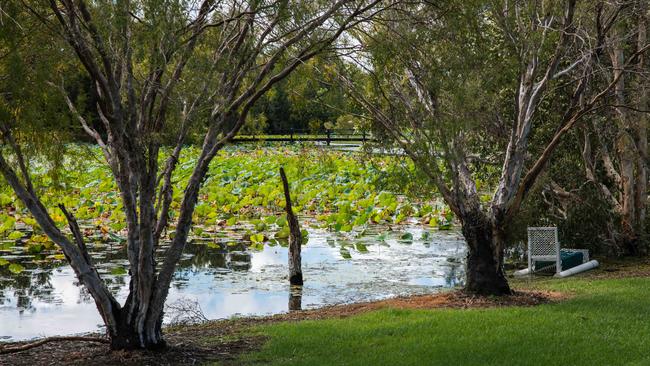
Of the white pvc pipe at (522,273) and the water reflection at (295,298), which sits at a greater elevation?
the white pvc pipe at (522,273)

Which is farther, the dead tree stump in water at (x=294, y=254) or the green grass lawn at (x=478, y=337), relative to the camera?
the dead tree stump in water at (x=294, y=254)

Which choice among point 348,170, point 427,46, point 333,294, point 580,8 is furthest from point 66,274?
point 348,170

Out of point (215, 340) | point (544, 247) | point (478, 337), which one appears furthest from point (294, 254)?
point (478, 337)

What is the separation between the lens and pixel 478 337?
1035 centimetres

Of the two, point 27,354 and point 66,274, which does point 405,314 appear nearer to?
point 27,354

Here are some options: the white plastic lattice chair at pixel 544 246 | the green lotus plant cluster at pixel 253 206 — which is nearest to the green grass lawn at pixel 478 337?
the white plastic lattice chair at pixel 544 246

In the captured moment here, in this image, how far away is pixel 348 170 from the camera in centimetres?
3422

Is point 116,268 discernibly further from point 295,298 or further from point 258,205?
point 258,205

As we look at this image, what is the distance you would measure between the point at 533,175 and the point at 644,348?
4543 mm

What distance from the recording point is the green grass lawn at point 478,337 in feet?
30.7

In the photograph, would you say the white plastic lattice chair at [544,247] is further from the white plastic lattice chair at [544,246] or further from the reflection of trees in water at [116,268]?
the reflection of trees in water at [116,268]

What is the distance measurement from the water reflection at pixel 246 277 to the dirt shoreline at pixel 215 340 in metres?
1.65

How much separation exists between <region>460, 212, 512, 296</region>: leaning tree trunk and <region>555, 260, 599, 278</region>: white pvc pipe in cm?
437

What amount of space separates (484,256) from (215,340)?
190 inches
